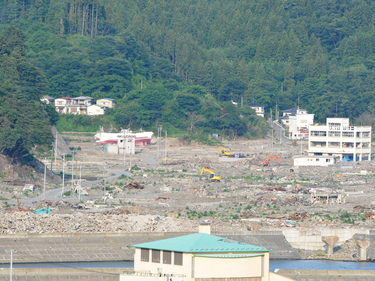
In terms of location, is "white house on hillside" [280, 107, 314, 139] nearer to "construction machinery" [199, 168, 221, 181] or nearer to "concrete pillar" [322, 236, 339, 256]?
"construction machinery" [199, 168, 221, 181]

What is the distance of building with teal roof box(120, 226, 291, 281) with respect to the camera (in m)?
19.2

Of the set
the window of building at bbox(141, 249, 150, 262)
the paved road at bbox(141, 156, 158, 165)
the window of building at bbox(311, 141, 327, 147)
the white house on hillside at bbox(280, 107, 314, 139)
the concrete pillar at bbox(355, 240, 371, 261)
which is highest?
the white house on hillside at bbox(280, 107, 314, 139)

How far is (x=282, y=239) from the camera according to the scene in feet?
137

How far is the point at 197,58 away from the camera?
531 ft

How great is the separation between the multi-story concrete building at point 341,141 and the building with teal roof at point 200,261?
8376 centimetres

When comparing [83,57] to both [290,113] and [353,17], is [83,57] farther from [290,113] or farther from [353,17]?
[353,17]

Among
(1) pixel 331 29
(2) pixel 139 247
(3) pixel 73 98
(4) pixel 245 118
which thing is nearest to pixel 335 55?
(1) pixel 331 29

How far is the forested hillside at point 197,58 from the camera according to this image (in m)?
131

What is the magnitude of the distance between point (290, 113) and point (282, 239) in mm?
106043

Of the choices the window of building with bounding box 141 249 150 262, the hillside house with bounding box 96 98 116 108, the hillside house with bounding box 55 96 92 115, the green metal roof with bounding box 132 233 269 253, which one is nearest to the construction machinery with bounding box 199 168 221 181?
the hillside house with bounding box 96 98 116 108

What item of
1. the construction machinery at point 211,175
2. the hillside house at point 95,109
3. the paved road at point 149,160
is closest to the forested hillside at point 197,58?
the hillside house at point 95,109

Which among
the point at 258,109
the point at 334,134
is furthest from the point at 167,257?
the point at 258,109

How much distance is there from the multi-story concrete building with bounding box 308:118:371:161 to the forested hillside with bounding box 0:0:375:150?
24291mm

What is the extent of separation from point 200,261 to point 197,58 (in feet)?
471
